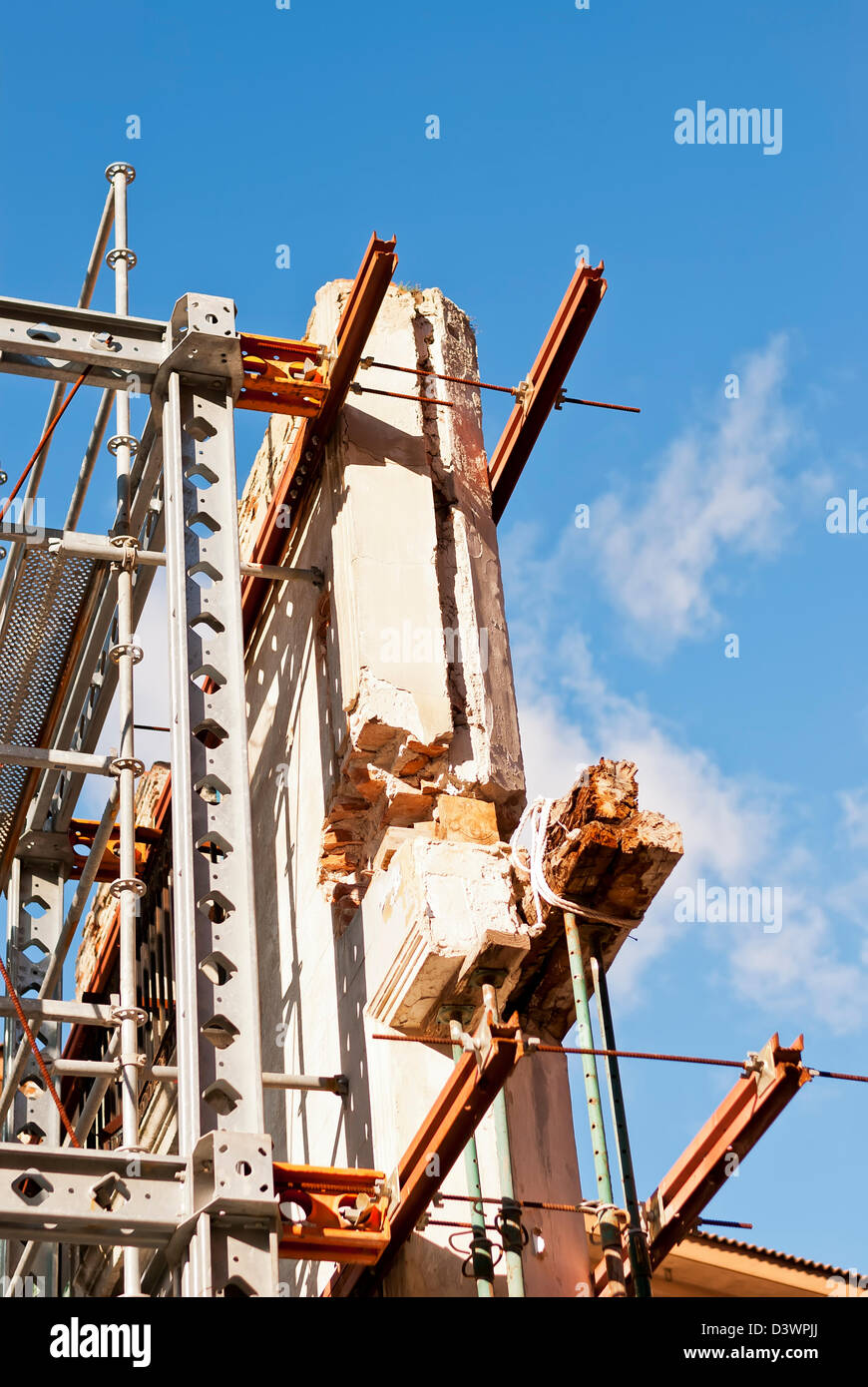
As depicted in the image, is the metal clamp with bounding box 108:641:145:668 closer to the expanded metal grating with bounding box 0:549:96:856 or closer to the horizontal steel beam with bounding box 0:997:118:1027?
the expanded metal grating with bounding box 0:549:96:856

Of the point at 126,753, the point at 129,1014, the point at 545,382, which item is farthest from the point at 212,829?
the point at 545,382

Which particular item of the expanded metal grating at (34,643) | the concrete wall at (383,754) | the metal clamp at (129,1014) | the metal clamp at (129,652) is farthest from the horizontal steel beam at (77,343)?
the metal clamp at (129,1014)

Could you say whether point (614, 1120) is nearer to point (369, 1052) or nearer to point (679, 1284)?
point (369, 1052)

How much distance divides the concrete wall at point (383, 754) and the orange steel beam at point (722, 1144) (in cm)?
86

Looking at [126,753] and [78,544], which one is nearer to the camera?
[126,753]

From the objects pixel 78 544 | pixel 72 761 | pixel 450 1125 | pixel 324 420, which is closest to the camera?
pixel 450 1125

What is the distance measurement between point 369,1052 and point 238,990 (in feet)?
6.66

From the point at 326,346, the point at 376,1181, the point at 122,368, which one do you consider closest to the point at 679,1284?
the point at 376,1181

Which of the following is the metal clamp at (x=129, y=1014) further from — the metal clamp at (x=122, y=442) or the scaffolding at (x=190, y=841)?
the metal clamp at (x=122, y=442)

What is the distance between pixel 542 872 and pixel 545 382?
3.41 meters

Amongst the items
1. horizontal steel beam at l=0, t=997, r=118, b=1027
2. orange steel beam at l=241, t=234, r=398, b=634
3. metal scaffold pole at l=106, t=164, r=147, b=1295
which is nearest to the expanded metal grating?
metal scaffold pole at l=106, t=164, r=147, b=1295

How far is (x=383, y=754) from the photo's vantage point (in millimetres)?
10375

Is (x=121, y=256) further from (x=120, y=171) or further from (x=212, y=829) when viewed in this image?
(x=212, y=829)
